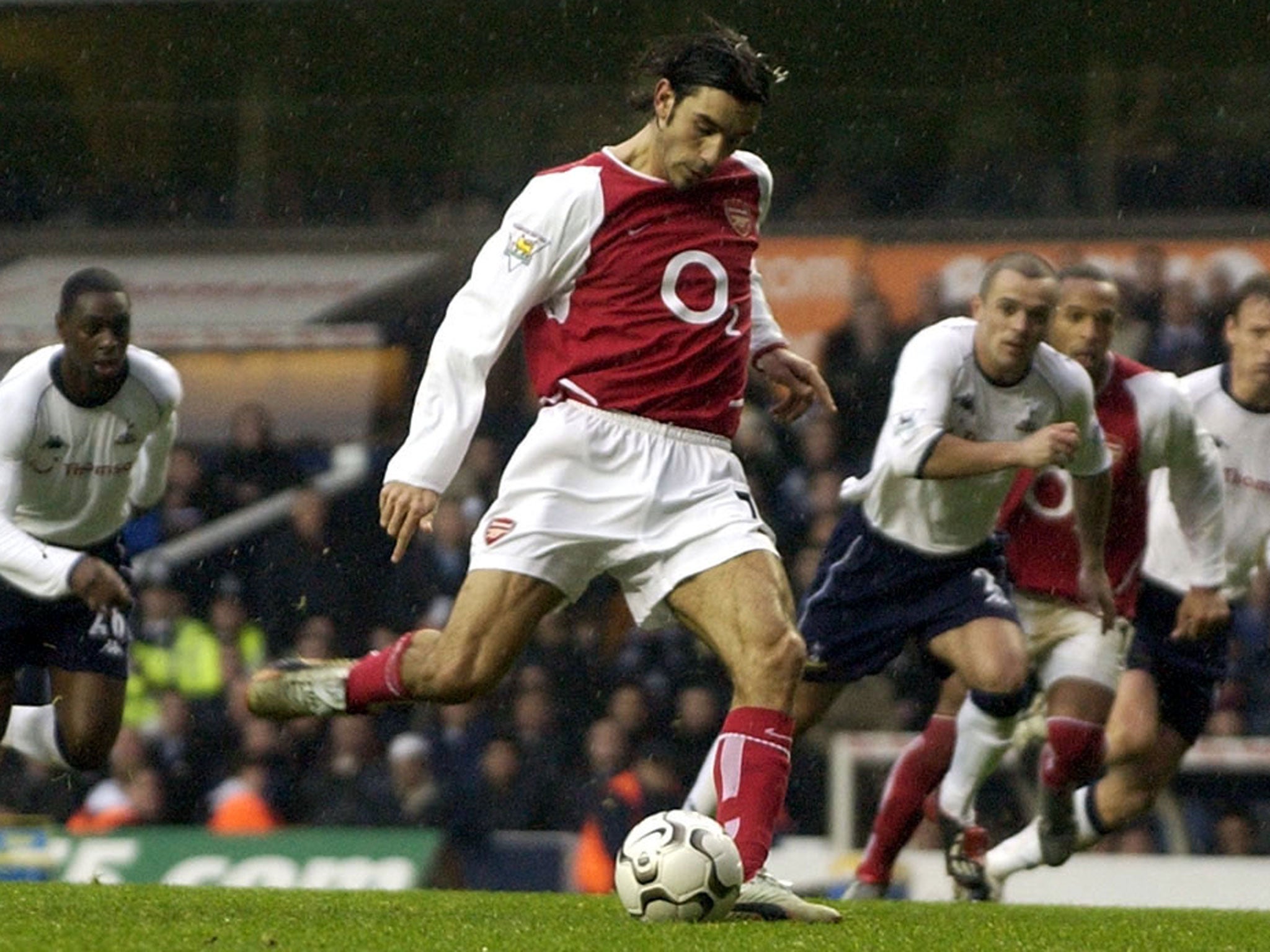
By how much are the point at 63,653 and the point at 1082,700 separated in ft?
11.0

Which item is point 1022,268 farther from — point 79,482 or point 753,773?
point 79,482

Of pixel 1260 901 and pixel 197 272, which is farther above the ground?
pixel 197 272

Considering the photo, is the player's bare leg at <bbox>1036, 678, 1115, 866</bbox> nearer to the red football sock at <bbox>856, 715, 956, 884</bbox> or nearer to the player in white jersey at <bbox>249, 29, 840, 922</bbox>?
the red football sock at <bbox>856, 715, 956, 884</bbox>

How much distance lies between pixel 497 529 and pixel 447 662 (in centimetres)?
35

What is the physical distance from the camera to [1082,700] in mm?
8211

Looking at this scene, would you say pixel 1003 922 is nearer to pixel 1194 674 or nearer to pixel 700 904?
pixel 700 904

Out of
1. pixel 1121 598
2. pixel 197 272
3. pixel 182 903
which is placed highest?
pixel 197 272

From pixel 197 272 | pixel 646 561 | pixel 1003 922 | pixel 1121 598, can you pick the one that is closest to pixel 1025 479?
pixel 1121 598

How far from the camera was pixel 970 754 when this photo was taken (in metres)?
8.09

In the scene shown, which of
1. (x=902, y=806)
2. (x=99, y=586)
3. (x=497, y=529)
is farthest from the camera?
(x=902, y=806)

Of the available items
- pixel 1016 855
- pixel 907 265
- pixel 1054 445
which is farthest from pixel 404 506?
pixel 907 265

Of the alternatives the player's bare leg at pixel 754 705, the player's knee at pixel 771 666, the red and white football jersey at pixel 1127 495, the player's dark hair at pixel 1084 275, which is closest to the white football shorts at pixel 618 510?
the player's bare leg at pixel 754 705

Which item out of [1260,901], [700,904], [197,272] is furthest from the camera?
[197,272]

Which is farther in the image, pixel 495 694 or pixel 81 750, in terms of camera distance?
pixel 495 694
